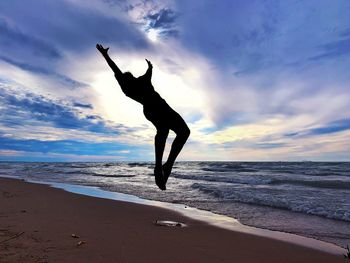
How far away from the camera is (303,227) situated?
8.85 metres

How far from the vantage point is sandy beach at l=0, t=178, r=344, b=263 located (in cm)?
567

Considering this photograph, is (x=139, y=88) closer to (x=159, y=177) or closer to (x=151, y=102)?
(x=151, y=102)

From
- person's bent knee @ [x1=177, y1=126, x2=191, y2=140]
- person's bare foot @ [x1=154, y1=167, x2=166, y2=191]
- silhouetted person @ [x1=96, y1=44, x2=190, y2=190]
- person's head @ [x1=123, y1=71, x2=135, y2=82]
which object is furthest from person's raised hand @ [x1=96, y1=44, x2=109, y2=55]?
person's bare foot @ [x1=154, y1=167, x2=166, y2=191]

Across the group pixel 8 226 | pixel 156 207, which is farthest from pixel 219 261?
pixel 156 207

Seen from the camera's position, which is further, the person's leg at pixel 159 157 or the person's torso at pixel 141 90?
the person's leg at pixel 159 157

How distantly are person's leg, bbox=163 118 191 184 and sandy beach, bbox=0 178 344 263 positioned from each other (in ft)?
8.74

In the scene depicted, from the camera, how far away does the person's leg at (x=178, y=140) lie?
10.0ft

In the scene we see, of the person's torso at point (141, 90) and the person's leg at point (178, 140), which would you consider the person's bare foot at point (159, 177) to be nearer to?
the person's leg at point (178, 140)

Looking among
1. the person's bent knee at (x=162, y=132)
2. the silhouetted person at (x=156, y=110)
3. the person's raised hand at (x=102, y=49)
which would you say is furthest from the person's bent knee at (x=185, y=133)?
the person's raised hand at (x=102, y=49)

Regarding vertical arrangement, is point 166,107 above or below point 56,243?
above

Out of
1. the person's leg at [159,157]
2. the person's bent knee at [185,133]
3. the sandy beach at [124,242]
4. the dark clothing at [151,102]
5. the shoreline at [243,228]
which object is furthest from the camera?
the shoreline at [243,228]

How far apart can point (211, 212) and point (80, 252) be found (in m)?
6.16

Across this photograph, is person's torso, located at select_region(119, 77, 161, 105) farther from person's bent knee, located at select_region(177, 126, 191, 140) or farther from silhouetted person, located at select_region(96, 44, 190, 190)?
person's bent knee, located at select_region(177, 126, 191, 140)

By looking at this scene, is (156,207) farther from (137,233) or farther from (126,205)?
(137,233)
